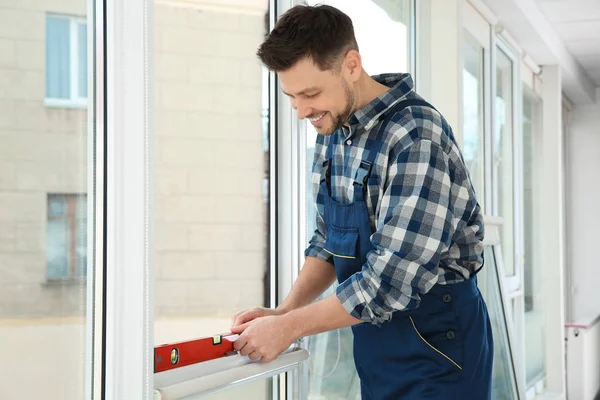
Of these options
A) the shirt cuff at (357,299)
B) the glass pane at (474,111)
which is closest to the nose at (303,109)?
the shirt cuff at (357,299)

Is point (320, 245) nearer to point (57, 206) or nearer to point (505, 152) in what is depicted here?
point (57, 206)

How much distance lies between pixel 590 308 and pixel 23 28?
271 inches

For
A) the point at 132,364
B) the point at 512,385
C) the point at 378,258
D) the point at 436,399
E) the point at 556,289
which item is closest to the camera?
the point at 132,364

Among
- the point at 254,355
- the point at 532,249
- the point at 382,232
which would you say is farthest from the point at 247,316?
the point at 532,249

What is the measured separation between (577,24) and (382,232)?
3.95 m

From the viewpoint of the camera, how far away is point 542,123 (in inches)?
224

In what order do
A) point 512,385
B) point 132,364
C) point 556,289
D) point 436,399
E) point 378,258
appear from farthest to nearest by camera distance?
point 556,289, point 512,385, point 436,399, point 378,258, point 132,364

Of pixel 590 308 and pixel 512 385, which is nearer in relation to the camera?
pixel 512 385

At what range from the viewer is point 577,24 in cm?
478

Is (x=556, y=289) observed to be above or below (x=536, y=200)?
below

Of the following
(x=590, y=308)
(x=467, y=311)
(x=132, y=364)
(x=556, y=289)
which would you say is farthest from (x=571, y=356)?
(x=132, y=364)

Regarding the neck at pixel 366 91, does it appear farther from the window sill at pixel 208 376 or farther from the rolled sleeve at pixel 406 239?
the window sill at pixel 208 376

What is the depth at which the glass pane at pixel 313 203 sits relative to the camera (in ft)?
6.80

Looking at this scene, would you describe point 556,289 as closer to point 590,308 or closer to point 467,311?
point 590,308
